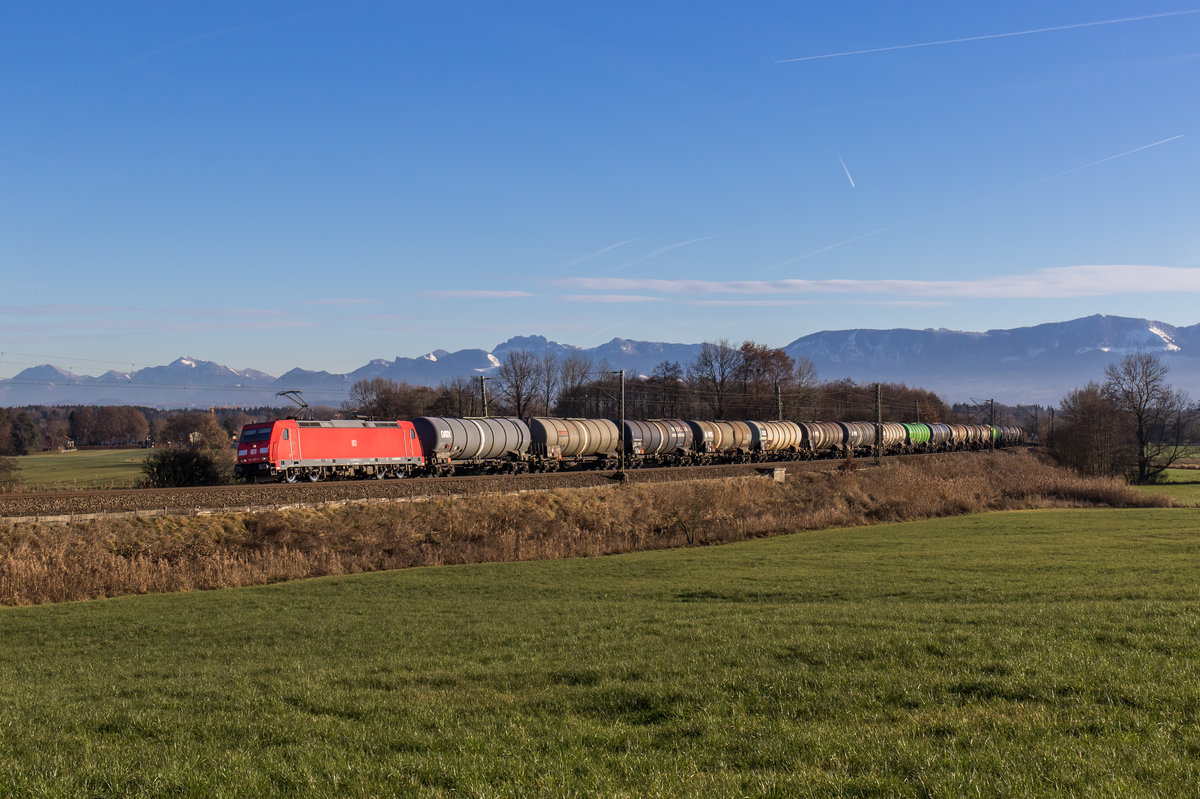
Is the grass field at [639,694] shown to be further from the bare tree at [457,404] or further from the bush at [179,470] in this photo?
the bare tree at [457,404]

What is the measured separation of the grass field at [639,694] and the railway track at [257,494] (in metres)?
10.2

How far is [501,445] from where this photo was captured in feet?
169

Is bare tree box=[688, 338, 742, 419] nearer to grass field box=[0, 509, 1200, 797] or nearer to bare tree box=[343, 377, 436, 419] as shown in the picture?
bare tree box=[343, 377, 436, 419]

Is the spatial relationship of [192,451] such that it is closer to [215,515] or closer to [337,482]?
[337,482]

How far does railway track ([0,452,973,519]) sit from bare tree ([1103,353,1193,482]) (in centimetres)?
7808

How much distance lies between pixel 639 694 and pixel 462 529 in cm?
2743

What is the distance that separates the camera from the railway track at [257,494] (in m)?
29.8

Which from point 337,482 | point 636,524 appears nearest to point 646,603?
point 636,524

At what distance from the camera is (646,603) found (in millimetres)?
19078

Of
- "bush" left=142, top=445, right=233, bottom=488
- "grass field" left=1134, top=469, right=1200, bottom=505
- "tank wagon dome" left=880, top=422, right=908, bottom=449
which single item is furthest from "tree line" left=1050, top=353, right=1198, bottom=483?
"bush" left=142, top=445, right=233, bottom=488

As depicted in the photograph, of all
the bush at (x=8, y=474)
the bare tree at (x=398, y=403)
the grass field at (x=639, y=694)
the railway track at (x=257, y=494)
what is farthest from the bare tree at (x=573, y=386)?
the grass field at (x=639, y=694)

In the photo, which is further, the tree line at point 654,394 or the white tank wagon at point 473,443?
the tree line at point 654,394

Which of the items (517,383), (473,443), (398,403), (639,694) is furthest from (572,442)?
(398,403)

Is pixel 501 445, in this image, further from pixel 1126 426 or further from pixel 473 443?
pixel 1126 426
